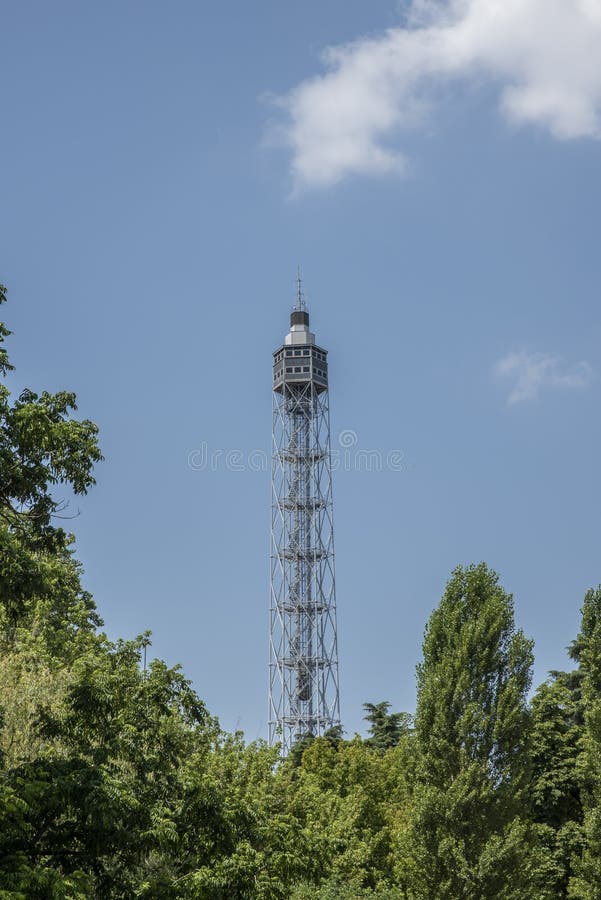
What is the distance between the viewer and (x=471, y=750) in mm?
26016

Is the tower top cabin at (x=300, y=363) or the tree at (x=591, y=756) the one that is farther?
the tower top cabin at (x=300, y=363)

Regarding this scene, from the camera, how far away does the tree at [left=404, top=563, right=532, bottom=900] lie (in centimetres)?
2453

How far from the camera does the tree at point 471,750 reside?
24.5 m

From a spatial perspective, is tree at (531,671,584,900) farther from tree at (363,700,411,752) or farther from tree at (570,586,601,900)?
tree at (363,700,411,752)

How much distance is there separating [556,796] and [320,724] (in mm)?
35433

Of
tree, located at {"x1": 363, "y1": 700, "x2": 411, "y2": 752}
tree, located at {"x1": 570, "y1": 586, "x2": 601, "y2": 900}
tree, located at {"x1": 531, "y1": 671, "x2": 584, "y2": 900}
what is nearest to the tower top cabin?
tree, located at {"x1": 363, "y1": 700, "x2": 411, "y2": 752}

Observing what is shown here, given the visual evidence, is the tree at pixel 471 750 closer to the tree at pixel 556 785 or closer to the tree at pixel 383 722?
the tree at pixel 556 785

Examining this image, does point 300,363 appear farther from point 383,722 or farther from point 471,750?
point 471,750

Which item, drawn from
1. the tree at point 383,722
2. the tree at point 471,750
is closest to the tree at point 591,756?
the tree at point 471,750

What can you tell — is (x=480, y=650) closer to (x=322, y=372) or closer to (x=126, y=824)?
(x=126, y=824)

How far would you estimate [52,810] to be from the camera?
15.3 metres

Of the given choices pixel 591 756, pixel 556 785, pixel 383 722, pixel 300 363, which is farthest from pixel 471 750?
pixel 300 363

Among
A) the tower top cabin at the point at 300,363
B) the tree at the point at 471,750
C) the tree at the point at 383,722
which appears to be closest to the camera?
the tree at the point at 471,750

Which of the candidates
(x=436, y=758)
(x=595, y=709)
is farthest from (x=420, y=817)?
(x=595, y=709)
